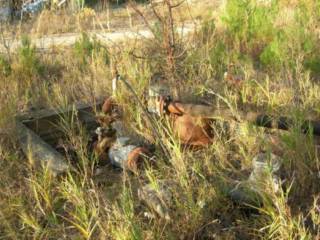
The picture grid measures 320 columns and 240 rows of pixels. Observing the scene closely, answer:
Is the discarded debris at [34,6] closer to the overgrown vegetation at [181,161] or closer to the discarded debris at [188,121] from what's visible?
the overgrown vegetation at [181,161]

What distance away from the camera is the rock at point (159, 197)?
7.76 ft

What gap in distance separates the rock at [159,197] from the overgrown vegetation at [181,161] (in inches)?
1.6

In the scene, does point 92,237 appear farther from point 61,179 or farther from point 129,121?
point 129,121

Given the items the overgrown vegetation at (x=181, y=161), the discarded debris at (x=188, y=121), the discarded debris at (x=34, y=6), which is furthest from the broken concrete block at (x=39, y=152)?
the discarded debris at (x=34, y=6)

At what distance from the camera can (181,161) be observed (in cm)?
245

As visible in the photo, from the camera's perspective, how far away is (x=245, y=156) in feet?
9.55

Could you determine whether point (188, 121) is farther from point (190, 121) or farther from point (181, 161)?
point (181, 161)

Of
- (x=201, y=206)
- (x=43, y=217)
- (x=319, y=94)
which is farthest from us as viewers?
(x=319, y=94)

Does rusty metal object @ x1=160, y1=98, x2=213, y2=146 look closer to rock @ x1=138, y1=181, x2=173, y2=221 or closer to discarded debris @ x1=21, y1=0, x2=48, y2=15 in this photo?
rock @ x1=138, y1=181, x2=173, y2=221

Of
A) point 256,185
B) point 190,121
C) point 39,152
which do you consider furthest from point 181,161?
point 39,152

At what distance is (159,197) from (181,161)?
213mm

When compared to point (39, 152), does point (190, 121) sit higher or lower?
higher

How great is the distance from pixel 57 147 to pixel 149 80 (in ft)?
3.11

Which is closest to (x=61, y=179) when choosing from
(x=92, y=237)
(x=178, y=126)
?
(x=92, y=237)
